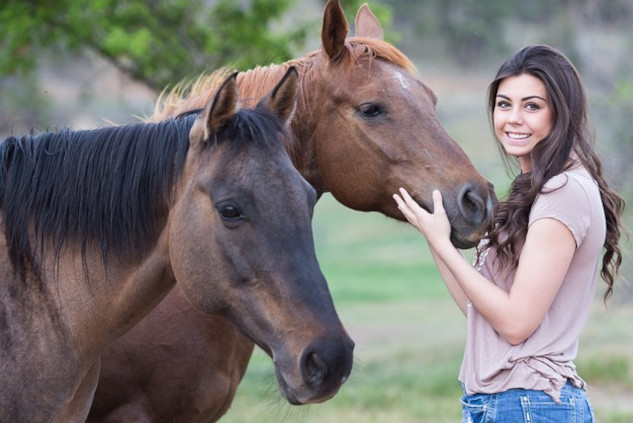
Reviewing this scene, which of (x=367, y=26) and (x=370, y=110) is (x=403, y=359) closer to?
(x=367, y=26)

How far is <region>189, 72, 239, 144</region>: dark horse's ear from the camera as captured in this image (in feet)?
10.5

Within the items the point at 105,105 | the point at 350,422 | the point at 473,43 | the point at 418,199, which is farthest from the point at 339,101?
the point at 473,43

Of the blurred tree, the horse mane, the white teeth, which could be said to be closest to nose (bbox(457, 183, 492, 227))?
the white teeth

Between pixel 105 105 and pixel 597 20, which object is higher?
pixel 597 20

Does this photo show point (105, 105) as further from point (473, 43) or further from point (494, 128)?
point (494, 128)

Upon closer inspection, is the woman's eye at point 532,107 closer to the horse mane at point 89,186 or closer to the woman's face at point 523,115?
the woman's face at point 523,115

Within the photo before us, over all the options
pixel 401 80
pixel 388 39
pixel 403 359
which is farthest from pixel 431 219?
pixel 403 359

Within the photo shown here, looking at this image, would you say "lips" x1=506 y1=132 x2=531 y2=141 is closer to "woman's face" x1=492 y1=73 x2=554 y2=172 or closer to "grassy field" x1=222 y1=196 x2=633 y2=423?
"woman's face" x1=492 y1=73 x2=554 y2=172

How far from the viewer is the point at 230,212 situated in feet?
10.4

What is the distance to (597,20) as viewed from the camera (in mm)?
14805

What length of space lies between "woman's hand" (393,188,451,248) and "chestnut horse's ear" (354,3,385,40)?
1.43 m

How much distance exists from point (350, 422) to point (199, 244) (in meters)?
5.83

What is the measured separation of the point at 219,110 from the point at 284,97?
350 mm

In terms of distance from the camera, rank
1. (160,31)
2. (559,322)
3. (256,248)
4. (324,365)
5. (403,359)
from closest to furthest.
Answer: (324,365)
(256,248)
(559,322)
(160,31)
(403,359)
